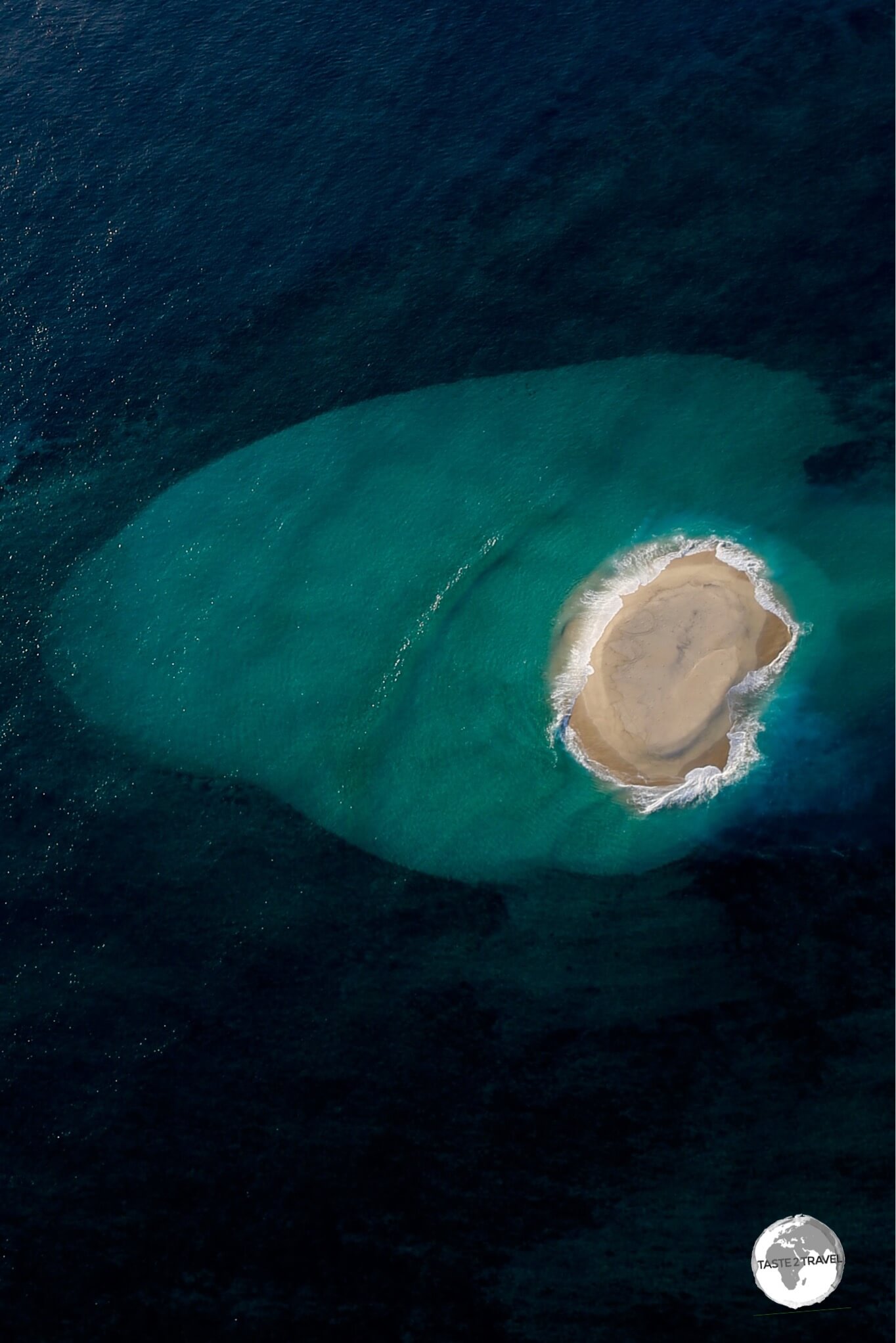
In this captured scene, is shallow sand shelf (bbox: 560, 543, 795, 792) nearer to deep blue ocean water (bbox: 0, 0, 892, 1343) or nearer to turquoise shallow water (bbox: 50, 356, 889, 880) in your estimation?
turquoise shallow water (bbox: 50, 356, 889, 880)

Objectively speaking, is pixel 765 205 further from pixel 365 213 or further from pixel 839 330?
pixel 365 213

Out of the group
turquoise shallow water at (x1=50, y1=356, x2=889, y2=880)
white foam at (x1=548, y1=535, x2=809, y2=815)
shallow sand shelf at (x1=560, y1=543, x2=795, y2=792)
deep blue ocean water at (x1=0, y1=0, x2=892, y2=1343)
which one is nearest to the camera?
deep blue ocean water at (x1=0, y1=0, x2=892, y2=1343)

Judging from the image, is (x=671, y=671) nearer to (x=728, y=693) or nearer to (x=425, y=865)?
(x=728, y=693)

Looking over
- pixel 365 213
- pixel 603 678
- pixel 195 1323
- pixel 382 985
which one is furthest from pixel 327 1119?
pixel 365 213

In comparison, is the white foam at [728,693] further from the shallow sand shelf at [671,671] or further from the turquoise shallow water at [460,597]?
the turquoise shallow water at [460,597]

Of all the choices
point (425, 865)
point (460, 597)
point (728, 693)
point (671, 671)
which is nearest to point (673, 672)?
point (671, 671)

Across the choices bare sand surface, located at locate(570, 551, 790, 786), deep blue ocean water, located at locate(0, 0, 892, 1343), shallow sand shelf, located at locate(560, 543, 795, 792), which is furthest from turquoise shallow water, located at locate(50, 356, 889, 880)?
bare sand surface, located at locate(570, 551, 790, 786)
